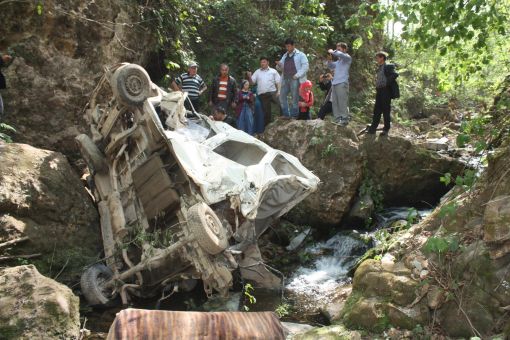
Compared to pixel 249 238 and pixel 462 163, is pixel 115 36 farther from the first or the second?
pixel 462 163

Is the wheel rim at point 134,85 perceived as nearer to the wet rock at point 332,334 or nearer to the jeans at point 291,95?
the jeans at point 291,95

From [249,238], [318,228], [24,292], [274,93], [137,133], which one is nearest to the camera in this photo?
[24,292]

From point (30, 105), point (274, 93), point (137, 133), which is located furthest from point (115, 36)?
point (137, 133)

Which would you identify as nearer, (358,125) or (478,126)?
(478,126)

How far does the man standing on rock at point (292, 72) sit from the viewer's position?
35.0 ft

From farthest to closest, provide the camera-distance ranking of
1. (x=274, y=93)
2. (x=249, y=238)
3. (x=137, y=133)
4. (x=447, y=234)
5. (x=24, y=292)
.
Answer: (x=274, y=93) → (x=137, y=133) → (x=249, y=238) → (x=447, y=234) → (x=24, y=292)

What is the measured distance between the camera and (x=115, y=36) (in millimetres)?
11930

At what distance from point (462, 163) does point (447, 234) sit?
516 cm

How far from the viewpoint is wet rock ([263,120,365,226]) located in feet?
33.4

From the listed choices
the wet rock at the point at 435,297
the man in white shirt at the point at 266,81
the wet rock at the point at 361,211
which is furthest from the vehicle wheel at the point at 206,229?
the man in white shirt at the point at 266,81

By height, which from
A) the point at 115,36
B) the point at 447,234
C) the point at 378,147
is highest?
the point at 115,36

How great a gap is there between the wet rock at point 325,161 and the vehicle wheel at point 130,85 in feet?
13.1

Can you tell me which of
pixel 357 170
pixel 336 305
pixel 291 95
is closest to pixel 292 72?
pixel 291 95

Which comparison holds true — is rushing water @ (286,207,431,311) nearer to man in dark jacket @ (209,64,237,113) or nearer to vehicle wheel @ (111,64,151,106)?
man in dark jacket @ (209,64,237,113)
